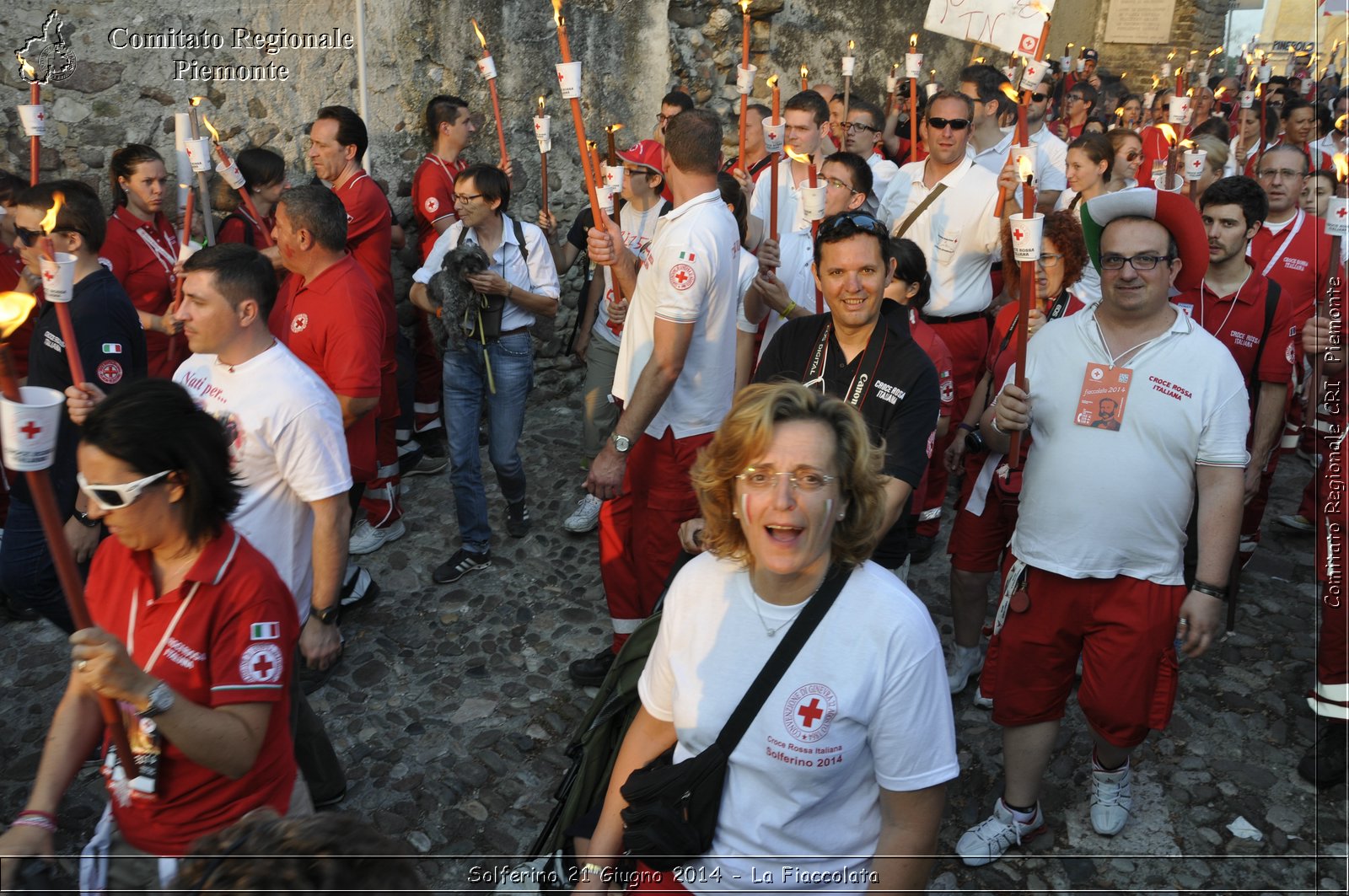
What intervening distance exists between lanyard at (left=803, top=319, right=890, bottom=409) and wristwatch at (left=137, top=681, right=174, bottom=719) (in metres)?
2.24

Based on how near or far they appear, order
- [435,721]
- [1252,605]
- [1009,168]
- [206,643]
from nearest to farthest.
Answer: [206,643] → [435,721] → [1009,168] → [1252,605]

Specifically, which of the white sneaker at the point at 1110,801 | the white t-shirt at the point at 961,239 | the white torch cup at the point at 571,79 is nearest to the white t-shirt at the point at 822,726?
the white sneaker at the point at 1110,801

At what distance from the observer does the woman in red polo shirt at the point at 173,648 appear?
2639mm

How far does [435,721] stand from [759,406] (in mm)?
2852

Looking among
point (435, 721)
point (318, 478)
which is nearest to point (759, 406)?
point (318, 478)

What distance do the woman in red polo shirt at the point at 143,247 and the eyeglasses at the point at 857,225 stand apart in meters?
3.66

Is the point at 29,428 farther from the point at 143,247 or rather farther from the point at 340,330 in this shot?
the point at 143,247

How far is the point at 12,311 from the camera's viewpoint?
216cm

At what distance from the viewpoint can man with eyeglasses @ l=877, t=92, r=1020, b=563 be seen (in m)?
6.38

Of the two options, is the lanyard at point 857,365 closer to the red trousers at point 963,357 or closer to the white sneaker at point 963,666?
the white sneaker at point 963,666

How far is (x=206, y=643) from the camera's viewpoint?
2699 millimetres

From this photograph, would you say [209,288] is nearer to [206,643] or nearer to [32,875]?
[206,643]

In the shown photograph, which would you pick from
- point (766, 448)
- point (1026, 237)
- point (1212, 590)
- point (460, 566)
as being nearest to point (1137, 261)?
point (1026, 237)

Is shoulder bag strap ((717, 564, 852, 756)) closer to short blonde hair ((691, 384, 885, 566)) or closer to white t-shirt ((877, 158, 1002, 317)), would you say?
short blonde hair ((691, 384, 885, 566))
